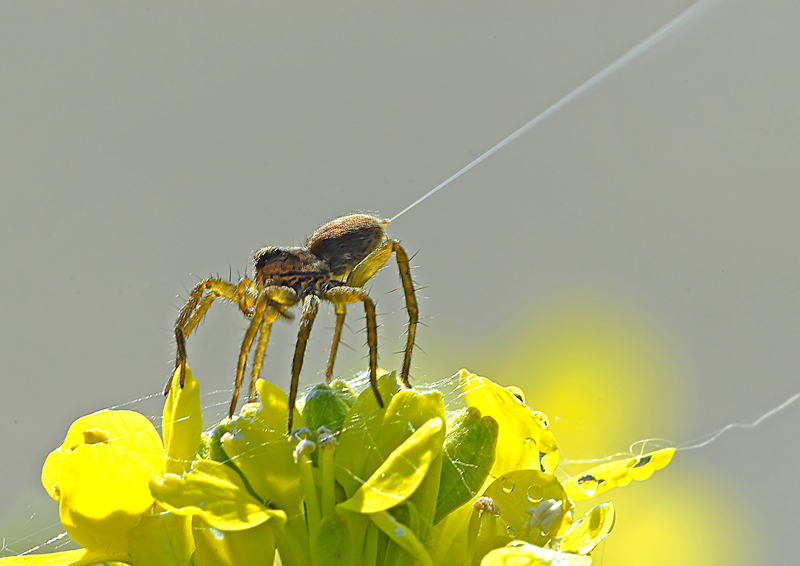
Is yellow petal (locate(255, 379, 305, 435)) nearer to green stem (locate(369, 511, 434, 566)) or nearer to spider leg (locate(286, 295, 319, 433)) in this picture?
spider leg (locate(286, 295, 319, 433))

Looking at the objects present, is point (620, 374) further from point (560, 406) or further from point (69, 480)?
point (69, 480)

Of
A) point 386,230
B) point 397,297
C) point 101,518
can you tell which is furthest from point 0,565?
point 386,230

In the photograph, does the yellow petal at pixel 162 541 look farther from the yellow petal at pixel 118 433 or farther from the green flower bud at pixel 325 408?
the green flower bud at pixel 325 408

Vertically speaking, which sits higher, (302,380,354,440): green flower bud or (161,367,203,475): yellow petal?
(161,367,203,475): yellow petal

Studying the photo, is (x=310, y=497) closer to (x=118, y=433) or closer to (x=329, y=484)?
(x=329, y=484)

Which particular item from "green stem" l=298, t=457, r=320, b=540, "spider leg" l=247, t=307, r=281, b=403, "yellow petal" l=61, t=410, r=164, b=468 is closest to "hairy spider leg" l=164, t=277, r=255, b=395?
"spider leg" l=247, t=307, r=281, b=403

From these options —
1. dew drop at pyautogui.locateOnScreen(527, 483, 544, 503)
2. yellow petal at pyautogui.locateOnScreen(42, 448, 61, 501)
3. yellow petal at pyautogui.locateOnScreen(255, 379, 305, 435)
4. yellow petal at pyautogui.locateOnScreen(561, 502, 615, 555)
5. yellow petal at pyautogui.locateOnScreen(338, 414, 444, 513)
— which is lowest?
yellow petal at pyautogui.locateOnScreen(561, 502, 615, 555)
